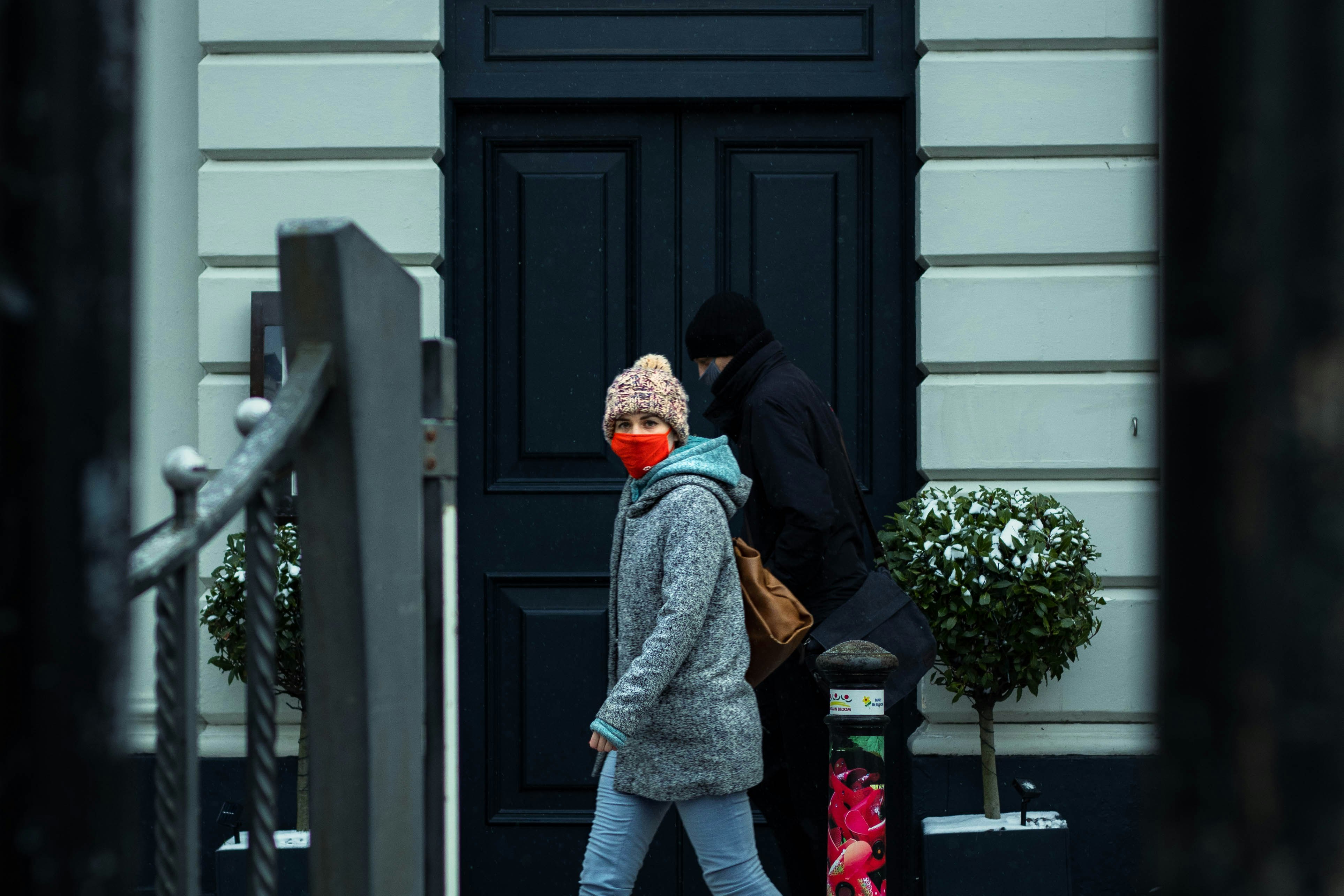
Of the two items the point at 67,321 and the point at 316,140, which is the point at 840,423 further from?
the point at 67,321

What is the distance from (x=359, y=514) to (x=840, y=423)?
374 cm

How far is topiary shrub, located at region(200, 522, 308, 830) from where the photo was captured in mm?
4648

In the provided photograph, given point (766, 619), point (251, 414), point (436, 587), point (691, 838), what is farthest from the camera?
point (766, 619)

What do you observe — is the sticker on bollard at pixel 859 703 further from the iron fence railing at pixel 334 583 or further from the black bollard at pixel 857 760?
the iron fence railing at pixel 334 583

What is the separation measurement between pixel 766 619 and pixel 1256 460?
3007 mm

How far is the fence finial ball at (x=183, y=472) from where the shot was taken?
64.1 inches

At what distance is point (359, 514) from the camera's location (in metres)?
1.85

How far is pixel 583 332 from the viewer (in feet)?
17.7

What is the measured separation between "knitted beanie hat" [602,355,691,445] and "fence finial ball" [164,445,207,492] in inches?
77.7

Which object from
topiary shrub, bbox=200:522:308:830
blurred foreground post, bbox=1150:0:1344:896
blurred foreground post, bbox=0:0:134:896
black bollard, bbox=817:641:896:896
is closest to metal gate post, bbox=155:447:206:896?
blurred foreground post, bbox=0:0:134:896

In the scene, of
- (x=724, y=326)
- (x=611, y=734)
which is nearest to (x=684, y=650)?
(x=611, y=734)

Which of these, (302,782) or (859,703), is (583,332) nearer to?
(302,782)

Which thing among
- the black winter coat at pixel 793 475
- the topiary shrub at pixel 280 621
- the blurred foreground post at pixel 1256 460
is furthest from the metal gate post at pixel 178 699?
the topiary shrub at pixel 280 621

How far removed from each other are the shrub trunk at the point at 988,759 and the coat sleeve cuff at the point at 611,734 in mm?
1926
